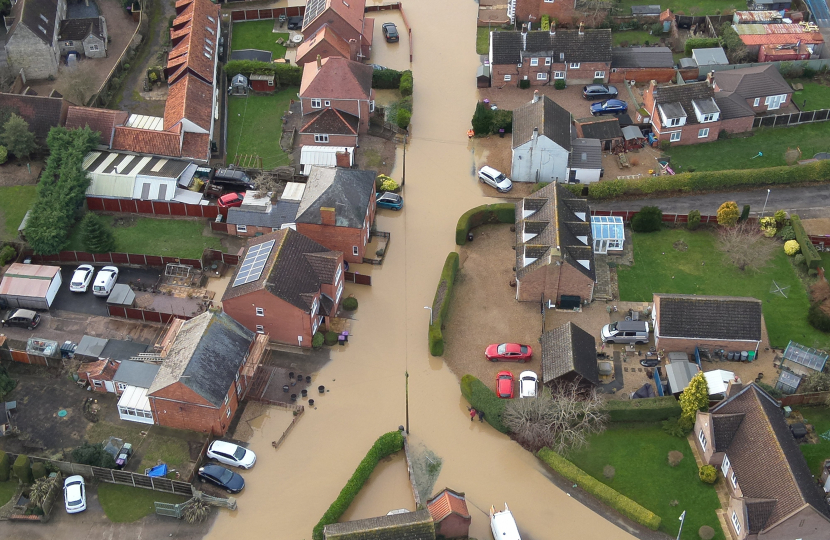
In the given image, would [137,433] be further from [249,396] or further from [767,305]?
[767,305]

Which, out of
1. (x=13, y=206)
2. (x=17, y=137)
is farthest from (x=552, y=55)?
(x=13, y=206)

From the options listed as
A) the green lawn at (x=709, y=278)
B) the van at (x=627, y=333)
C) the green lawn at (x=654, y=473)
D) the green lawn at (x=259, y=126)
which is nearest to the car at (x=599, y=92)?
the green lawn at (x=709, y=278)

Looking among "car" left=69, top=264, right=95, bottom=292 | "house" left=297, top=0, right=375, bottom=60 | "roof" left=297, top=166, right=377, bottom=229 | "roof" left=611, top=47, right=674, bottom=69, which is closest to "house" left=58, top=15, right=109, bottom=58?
"house" left=297, top=0, right=375, bottom=60

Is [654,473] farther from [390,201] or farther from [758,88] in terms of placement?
[758,88]

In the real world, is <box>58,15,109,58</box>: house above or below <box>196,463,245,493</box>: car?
above

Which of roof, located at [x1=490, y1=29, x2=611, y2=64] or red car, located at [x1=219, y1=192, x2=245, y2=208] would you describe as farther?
roof, located at [x1=490, y1=29, x2=611, y2=64]

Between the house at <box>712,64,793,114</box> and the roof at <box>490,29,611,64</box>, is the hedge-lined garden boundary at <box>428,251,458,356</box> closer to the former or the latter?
the roof at <box>490,29,611,64</box>

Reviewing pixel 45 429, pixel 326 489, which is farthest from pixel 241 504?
pixel 45 429
